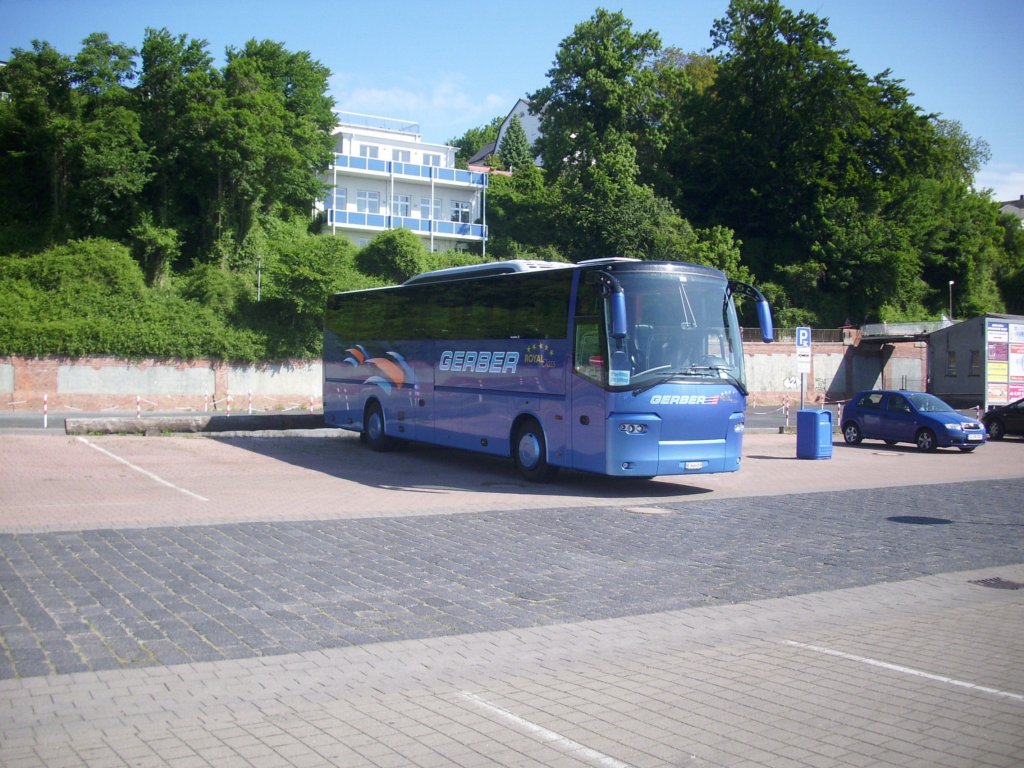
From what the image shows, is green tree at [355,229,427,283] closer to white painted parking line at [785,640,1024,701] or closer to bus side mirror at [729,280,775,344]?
bus side mirror at [729,280,775,344]

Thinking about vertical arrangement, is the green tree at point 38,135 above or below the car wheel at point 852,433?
above

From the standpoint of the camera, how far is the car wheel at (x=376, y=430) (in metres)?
21.9

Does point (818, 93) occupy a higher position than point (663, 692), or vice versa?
point (818, 93)

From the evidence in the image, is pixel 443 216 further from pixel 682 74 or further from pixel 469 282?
pixel 469 282

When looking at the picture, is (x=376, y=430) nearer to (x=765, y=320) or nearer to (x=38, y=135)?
(x=765, y=320)

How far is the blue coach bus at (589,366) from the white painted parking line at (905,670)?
7.53 m

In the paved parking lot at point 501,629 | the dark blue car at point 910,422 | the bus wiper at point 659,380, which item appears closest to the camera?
the paved parking lot at point 501,629

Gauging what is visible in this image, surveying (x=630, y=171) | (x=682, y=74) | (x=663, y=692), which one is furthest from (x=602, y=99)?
(x=663, y=692)

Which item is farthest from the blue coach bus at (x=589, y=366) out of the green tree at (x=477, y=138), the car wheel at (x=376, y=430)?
the green tree at (x=477, y=138)

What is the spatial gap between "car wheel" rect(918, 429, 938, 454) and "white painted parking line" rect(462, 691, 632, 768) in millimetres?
23378

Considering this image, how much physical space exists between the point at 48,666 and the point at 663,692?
161 inches

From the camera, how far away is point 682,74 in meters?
67.3

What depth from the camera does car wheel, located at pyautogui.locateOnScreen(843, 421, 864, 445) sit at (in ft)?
92.1

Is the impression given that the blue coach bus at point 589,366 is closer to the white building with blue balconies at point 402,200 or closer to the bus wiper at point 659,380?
the bus wiper at point 659,380
